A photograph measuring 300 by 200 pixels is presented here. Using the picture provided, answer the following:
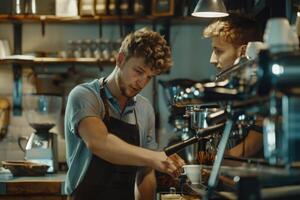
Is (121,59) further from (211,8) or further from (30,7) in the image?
(30,7)

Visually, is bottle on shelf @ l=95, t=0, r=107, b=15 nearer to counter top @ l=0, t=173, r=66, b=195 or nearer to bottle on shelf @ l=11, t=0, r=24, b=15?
bottle on shelf @ l=11, t=0, r=24, b=15

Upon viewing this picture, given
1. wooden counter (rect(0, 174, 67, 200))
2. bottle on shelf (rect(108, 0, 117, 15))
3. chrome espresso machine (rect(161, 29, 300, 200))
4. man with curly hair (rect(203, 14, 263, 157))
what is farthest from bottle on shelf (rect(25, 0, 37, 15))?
chrome espresso machine (rect(161, 29, 300, 200))

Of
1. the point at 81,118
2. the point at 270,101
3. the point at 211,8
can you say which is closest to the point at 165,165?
the point at 81,118

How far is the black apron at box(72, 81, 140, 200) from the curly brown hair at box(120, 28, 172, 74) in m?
0.26

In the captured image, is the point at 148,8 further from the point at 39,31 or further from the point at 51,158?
the point at 51,158

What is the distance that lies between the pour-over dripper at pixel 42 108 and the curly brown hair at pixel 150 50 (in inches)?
117

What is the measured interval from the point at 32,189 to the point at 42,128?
2.84 ft

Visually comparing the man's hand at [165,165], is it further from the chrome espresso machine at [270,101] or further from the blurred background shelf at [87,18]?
the blurred background shelf at [87,18]

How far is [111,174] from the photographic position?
288cm

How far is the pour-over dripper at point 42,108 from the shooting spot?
18.6 ft

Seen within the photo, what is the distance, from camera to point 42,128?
524 cm

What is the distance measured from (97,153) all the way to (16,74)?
3432 mm

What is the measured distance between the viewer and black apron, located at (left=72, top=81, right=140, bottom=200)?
9.22 ft

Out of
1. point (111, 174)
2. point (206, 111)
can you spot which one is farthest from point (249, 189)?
point (111, 174)
